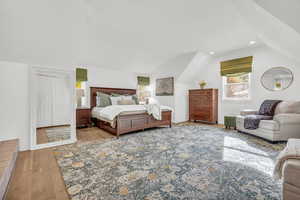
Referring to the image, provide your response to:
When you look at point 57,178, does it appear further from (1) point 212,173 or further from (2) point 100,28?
(2) point 100,28

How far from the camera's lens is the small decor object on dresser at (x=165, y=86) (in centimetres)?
546

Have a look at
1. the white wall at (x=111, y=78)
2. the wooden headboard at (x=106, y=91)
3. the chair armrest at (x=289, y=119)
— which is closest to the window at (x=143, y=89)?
the white wall at (x=111, y=78)

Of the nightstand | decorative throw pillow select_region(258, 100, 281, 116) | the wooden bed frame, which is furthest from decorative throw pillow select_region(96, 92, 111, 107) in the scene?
decorative throw pillow select_region(258, 100, 281, 116)

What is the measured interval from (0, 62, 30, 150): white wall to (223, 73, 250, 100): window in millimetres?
5820

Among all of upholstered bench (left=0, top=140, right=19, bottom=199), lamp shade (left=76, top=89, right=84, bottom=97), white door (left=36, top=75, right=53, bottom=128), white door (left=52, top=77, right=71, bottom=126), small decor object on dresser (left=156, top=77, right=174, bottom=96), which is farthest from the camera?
small decor object on dresser (left=156, top=77, right=174, bottom=96)

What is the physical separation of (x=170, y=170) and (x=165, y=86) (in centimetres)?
424

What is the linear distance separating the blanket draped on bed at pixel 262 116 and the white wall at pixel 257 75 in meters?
0.55

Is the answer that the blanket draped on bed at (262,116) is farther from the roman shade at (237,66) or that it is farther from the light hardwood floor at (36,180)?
the light hardwood floor at (36,180)

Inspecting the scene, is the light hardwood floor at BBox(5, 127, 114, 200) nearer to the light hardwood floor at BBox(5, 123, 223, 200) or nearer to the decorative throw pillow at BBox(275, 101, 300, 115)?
the light hardwood floor at BBox(5, 123, 223, 200)

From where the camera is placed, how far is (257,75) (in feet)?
13.5

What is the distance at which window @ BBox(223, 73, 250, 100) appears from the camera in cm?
445

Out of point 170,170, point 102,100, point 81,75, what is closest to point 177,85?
point 102,100

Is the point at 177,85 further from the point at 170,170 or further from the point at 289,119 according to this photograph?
the point at 170,170

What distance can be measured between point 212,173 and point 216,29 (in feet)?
10.5
